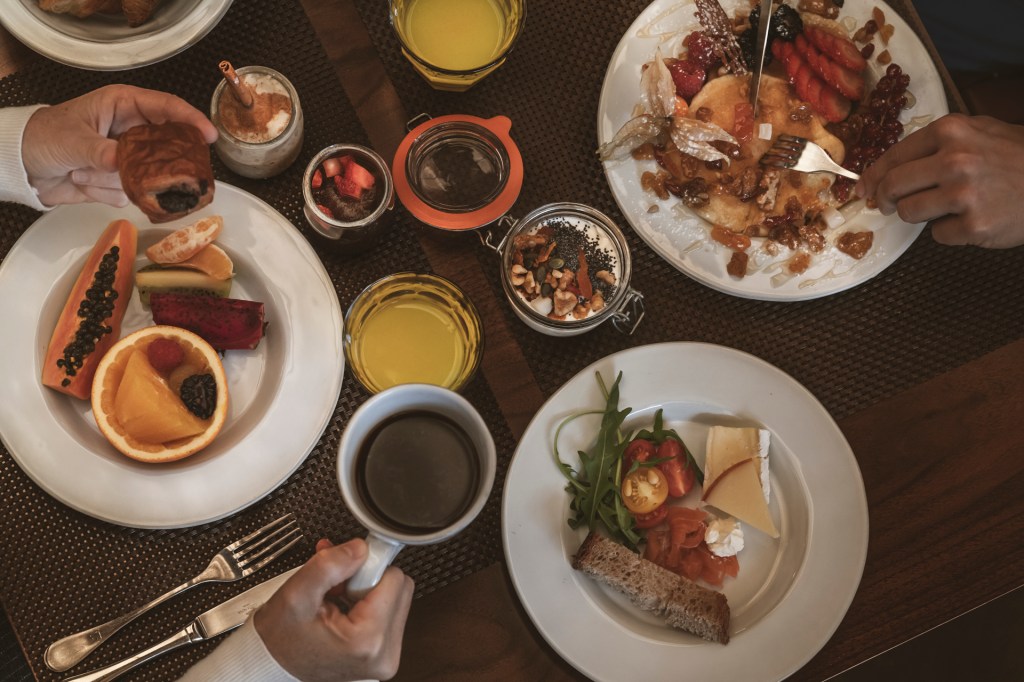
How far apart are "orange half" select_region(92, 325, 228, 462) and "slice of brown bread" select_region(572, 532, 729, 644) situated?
672 mm

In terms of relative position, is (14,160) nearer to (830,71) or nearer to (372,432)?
(372,432)

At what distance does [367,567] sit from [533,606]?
0.36m

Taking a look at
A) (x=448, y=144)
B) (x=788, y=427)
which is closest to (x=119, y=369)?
(x=448, y=144)

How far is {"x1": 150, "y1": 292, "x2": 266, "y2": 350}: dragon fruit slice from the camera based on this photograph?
129cm

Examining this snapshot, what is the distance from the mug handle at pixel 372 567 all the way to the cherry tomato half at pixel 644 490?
449 millimetres

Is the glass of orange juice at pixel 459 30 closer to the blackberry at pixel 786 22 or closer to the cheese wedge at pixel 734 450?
the blackberry at pixel 786 22

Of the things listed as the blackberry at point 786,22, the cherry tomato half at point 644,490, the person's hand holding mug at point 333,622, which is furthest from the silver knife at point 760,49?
the person's hand holding mug at point 333,622

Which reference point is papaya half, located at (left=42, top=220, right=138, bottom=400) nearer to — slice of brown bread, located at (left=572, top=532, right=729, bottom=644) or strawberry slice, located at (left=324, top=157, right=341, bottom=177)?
strawberry slice, located at (left=324, top=157, right=341, bottom=177)

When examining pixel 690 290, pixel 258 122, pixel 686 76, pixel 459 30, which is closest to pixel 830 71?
pixel 686 76

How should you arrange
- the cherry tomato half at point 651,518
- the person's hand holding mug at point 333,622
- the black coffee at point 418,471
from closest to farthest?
the person's hand holding mug at point 333,622 → the black coffee at point 418,471 → the cherry tomato half at point 651,518

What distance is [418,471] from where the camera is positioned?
1.17m

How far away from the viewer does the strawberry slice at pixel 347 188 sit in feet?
4.31

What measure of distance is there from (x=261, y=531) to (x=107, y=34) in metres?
0.90

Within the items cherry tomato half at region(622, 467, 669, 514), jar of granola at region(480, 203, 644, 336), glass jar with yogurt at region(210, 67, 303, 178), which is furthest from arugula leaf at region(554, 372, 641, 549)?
glass jar with yogurt at region(210, 67, 303, 178)
